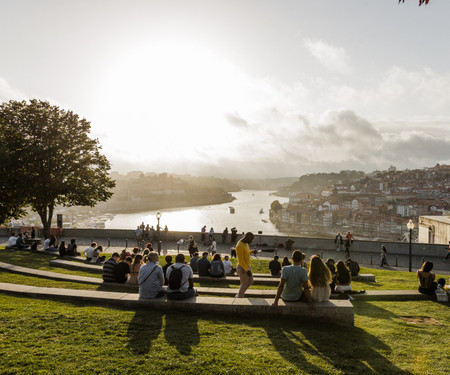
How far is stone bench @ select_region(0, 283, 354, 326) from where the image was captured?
617 centimetres

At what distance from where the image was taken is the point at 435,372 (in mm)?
4328

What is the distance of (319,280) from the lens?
6.24 metres

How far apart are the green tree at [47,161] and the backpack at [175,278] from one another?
596 inches

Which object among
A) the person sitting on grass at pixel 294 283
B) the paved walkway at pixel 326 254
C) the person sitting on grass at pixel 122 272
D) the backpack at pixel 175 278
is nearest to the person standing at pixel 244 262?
the person sitting on grass at pixel 294 283

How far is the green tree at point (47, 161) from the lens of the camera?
64.3ft

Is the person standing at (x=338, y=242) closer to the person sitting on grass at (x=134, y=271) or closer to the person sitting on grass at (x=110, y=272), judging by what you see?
the person sitting on grass at (x=134, y=271)

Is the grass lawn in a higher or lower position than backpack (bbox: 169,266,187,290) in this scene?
lower

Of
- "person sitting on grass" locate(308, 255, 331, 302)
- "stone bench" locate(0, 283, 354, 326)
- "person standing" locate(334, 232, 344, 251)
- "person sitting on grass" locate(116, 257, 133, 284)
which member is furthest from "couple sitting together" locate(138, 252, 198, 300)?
"person standing" locate(334, 232, 344, 251)

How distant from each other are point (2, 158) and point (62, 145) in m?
6.01

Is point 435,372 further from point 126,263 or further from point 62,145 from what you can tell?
point 62,145

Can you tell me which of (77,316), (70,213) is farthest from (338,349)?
(70,213)

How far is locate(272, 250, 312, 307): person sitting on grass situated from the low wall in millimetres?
18682

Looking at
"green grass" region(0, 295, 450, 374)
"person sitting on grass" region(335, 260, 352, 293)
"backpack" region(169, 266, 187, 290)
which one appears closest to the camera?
"green grass" region(0, 295, 450, 374)

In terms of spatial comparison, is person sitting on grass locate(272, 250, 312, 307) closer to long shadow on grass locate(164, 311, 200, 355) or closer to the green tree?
long shadow on grass locate(164, 311, 200, 355)
